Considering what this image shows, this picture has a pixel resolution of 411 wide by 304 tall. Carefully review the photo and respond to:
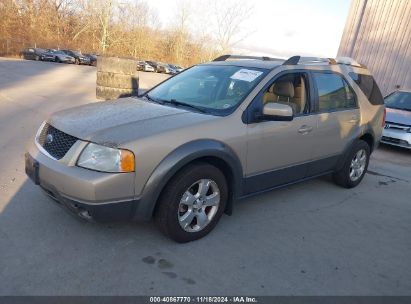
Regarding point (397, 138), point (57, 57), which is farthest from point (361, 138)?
point (57, 57)

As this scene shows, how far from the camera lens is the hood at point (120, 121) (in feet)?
10.00

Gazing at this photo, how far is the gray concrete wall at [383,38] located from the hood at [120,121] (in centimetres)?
1291

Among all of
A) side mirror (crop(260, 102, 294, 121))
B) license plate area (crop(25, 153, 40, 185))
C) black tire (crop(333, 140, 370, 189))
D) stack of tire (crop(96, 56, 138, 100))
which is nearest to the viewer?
license plate area (crop(25, 153, 40, 185))

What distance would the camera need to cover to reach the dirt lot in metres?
2.86

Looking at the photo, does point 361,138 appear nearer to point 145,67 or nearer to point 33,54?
point 33,54

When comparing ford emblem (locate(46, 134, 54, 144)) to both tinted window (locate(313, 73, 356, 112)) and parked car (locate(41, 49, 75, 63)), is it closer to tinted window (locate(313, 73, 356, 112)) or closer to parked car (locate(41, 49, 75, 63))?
tinted window (locate(313, 73, 356, 112))

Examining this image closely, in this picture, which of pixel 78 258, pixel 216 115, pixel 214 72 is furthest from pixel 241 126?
pixel 78 258

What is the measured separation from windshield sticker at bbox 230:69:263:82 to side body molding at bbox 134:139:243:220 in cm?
93

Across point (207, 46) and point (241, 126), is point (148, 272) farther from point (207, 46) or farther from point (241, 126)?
point (207, 46)

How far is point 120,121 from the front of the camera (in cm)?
330

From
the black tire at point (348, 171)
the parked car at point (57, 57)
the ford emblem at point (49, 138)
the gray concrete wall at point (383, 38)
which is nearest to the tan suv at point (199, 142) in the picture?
the ford emblem at point (49, 138)

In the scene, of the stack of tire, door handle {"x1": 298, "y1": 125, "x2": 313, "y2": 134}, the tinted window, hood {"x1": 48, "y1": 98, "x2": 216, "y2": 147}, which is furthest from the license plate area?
the stack of tire

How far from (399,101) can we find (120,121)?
8.99 metres

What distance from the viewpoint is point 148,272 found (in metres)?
2.99
